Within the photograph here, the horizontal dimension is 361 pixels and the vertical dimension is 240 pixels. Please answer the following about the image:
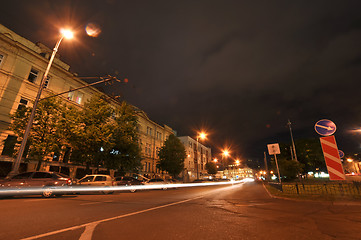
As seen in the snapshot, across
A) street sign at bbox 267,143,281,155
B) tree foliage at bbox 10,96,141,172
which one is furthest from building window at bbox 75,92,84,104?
street sign at bbox 267,143,281,155

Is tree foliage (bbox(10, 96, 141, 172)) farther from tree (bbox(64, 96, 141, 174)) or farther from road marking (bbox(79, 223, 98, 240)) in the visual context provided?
road marking (bbox(79, 223, 98, 240))

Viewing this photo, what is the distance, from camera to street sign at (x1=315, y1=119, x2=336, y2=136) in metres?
6.25

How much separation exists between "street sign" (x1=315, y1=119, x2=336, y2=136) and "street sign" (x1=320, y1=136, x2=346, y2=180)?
1.30ft

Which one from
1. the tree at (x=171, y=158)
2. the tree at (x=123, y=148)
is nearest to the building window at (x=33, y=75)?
the tree at (x=123, y=148)

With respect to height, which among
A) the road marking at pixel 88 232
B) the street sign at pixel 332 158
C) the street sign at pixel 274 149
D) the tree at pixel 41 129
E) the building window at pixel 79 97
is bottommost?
the road marking at pixel 88 232

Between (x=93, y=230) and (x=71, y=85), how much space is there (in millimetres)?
26122

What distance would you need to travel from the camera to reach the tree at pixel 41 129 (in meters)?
16.1

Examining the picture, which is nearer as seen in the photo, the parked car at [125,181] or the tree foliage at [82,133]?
the tree foliage at [82,133]

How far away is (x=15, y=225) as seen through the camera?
14.5 feet

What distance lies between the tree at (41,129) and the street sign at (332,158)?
20120mm

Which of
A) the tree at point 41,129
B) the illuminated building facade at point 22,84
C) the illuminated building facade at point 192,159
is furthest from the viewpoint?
the illuminated building facade at point 192,159

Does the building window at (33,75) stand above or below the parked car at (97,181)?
above

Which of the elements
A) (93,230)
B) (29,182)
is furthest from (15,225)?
(29,182)

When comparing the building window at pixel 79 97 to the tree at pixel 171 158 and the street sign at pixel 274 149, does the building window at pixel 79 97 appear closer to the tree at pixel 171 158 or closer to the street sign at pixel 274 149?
the tree at pixel 171 158
